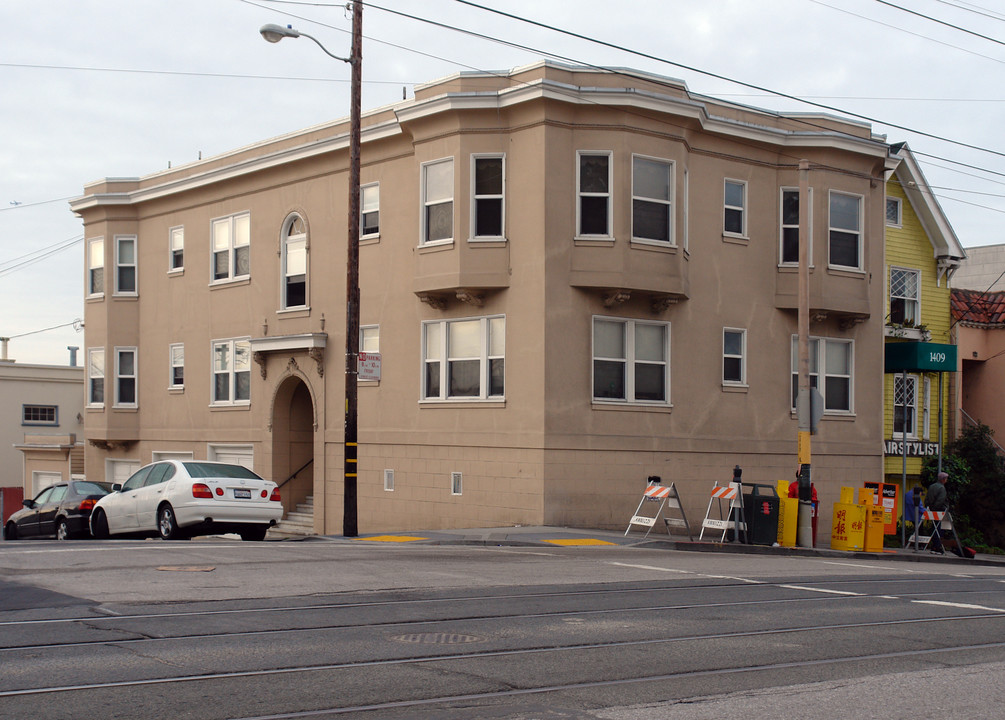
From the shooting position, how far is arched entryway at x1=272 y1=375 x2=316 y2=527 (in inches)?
1127

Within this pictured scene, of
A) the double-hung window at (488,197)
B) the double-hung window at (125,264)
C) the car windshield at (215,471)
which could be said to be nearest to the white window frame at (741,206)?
the double-hung window at (488,197)

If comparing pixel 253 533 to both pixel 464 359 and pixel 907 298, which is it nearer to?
pixel 464 359

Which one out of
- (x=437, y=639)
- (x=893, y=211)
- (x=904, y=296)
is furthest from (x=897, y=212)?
(x=437, y=639)

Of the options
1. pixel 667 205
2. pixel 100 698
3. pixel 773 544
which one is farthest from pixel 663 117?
pixel 100 698

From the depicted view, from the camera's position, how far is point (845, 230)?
2669cm

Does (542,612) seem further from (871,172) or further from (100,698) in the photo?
(871,172)

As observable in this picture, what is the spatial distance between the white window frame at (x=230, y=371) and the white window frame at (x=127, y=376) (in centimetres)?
391

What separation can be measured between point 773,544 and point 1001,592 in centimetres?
646

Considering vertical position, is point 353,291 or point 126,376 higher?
point 353,291

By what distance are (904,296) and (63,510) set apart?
2251 cm

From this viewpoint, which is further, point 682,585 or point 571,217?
point 571,217

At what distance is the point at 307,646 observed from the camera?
871cm

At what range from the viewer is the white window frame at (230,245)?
29.8 meters

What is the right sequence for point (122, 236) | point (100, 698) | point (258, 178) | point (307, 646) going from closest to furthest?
point (100, 698) < point (307, 646) < point (258, 178) < point (122, 236)
